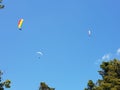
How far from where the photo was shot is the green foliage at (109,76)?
63.4 meters

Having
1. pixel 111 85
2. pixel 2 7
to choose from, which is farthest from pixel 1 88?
pixel 111 85

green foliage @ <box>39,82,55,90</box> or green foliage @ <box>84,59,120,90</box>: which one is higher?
green foliage @ <box>39,82,55,90</box>

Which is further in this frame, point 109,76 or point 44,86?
point 44,86

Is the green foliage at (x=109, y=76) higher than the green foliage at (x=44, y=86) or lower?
lower

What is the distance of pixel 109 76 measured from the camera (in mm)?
64562

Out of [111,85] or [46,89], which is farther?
[46,89]

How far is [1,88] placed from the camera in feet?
153

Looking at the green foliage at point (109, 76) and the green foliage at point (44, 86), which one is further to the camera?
the green foliage at point (44, 86)

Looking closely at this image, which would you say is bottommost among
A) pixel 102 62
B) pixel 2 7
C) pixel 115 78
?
pixel 2 7

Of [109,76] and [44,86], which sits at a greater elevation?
[44,86]

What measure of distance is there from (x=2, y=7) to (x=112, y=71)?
2347 centimetres

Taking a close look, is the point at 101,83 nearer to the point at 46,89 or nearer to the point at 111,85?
the point at 111,85

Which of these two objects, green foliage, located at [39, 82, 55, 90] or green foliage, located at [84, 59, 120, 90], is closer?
green foliage, located at [84, 59, 120, 90]

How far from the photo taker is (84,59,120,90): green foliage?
208 ft
